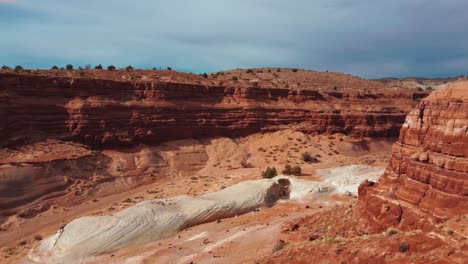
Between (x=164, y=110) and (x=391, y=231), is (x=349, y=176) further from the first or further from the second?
(x=164, y=110)

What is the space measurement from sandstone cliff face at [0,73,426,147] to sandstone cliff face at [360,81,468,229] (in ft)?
81.3

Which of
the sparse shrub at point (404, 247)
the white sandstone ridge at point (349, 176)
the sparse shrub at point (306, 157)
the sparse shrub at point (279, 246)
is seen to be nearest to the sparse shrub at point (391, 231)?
the sparse shrub at point (404, 247)

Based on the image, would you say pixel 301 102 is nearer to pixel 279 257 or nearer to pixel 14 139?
pixel 14 139

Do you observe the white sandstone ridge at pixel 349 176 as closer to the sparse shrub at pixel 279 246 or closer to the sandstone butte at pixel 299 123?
the sandstone butte at pixel 299 123

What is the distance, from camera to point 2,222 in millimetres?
22047

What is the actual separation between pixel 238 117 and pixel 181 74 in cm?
886

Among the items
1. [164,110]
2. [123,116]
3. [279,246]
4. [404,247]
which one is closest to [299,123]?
[164,110]

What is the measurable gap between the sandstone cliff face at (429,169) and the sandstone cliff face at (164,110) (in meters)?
24.8

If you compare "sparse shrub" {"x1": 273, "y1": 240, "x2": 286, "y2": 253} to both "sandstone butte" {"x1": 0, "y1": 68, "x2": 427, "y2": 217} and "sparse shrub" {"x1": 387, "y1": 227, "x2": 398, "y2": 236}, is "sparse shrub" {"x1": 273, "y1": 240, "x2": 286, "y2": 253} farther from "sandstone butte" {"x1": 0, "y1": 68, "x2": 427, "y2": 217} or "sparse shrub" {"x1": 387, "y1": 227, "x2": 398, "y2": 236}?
"sandstone butte" {"x1": 0, "y1": 68, "x2": 427, "y2": 217}

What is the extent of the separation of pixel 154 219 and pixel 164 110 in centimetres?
1905

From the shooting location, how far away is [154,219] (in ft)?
59.1

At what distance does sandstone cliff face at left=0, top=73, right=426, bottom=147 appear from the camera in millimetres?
30344

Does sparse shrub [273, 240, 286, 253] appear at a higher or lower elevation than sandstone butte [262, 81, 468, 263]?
lower

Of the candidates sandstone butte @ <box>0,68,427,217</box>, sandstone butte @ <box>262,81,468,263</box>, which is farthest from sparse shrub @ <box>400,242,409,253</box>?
sandstone butte @ <box>0,68,427,217</box>
